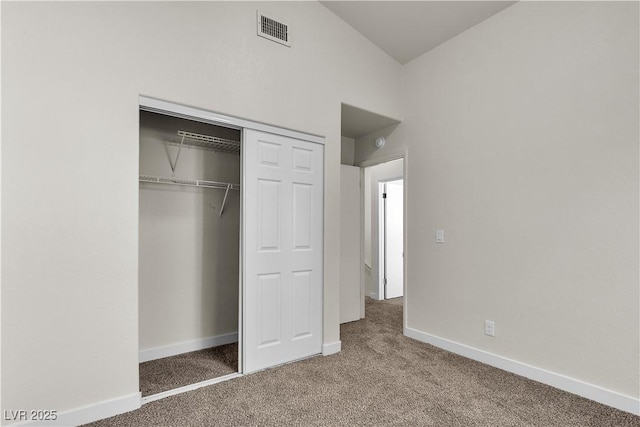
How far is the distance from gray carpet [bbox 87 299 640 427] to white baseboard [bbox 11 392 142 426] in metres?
0.05

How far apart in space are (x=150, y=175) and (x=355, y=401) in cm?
247

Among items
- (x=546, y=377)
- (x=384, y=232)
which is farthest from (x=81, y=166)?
(x=384, y=232)

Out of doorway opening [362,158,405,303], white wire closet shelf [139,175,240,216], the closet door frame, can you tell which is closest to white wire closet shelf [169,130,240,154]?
white wire closet shelf [139,175,240,216]

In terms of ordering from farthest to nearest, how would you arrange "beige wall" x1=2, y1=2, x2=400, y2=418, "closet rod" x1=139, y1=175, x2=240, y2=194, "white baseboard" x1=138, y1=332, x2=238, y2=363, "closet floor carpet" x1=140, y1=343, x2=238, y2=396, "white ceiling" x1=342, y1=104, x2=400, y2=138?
"white ceiling" x1=342, y1=104, x2=400, y2=138, "white baseboard" x1=138, y1=332, x2=238, y2=363, "closet rod" x1=139, y1=175, x2=240, y2=194, "closet floor carpet" x1=140, y1=343, x2=238, y2=396, "beige wall" x1=2, y1=2, x2=400, y2=418

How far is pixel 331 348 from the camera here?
3.01 meters

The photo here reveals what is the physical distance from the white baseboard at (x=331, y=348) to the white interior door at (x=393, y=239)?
2321 mm

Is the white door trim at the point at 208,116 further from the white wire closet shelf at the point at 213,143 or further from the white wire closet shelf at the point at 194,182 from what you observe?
the white wire closet shelf at the point at 194,182

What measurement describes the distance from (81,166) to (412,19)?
Result: 2.89 m

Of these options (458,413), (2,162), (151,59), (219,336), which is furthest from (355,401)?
(151,59)

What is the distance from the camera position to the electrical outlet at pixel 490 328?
9.16 feet

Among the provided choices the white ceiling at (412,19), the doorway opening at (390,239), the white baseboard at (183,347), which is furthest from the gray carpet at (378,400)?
the white ceiling at (412,19)

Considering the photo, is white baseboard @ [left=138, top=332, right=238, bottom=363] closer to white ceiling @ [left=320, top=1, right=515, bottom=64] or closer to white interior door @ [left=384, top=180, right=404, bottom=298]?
white interior door @ [left=384, top=180, right=404, bottom=298]

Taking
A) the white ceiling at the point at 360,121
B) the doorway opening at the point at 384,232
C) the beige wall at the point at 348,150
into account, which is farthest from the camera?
the doorway opening at the point at 384,232

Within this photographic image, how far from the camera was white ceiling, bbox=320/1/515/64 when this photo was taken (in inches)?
110
